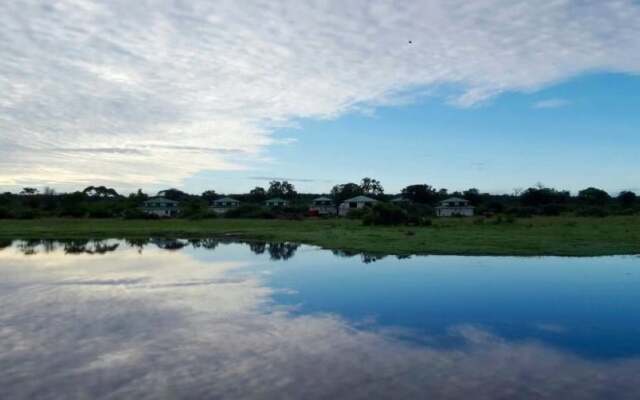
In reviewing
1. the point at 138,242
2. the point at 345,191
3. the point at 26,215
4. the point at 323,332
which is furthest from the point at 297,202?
the point at 323,332

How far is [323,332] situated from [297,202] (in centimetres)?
10599

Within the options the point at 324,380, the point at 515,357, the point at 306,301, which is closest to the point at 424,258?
the point at 306,301

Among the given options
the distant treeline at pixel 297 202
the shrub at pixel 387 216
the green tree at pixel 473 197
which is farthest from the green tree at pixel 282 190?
the shrub at pixel 387 216

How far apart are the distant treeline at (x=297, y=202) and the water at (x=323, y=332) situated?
33.4 meters

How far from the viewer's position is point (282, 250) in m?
31.4

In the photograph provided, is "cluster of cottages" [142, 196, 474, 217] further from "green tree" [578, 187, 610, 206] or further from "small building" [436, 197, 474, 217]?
"green tree" [578, 187, 610, 206]

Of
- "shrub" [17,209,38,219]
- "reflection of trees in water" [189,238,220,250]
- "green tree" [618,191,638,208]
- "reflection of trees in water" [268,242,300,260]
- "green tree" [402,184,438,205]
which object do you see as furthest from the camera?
"green tree" [402,184,438,205]

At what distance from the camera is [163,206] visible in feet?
354

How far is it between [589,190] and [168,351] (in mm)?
117322

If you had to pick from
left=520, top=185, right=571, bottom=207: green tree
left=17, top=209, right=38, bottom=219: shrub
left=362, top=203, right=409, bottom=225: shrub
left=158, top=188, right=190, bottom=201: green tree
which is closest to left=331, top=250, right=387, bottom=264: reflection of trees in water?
left=362, top=203, right=409, bottom=225: shrub

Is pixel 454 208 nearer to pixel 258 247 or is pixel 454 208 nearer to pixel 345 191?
pixel 345 191

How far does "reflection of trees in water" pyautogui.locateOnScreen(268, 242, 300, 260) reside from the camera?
2800 cm

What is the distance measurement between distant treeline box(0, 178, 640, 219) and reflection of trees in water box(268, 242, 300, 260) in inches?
748

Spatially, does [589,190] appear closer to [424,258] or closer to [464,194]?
[464,194]
